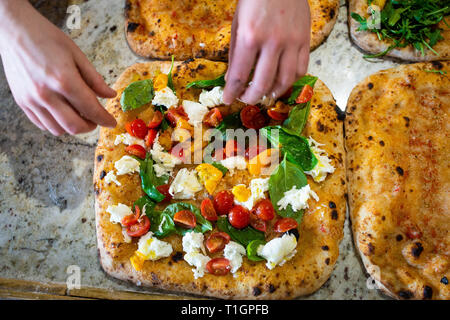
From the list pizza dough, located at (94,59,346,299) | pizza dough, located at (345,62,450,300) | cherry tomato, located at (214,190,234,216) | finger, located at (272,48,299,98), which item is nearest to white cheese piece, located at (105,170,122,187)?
pizza dough, located at (94,59,346,299)

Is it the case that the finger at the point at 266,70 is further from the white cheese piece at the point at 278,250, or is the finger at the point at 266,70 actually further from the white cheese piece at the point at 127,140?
the white cheese piece at the point at 127,140

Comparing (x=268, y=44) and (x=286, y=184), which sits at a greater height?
(x=268, y=44)

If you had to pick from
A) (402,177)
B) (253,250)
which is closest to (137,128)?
(253,250)

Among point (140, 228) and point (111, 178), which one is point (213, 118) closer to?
point (111, 178)

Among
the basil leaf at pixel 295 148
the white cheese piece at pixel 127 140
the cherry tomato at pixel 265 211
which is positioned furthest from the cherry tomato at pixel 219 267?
the white cheese piece at pixel 127 140

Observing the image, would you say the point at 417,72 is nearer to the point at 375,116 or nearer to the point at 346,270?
the point at 375,116

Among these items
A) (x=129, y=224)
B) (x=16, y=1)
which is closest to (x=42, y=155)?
(x=129, y=224)
